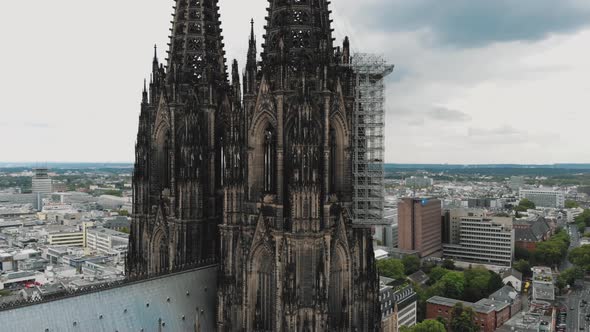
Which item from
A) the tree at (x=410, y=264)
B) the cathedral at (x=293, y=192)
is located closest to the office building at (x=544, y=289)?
the tree at (x=410, y=264)

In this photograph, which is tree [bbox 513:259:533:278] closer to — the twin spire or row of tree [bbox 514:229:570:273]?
row of tree [bbox 514:229:570:273]

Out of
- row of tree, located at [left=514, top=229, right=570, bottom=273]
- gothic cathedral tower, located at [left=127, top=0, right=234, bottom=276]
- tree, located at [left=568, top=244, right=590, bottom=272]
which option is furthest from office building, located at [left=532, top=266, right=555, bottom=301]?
gothic cathedral tower, located at [left=127, top=0, right=234, bottom=276]

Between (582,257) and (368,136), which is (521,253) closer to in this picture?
(582,257)

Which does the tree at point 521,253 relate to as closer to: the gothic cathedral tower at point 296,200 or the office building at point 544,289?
the office building at point 544,289

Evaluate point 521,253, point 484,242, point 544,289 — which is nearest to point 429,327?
point 544,289

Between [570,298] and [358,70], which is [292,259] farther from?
[570,298]

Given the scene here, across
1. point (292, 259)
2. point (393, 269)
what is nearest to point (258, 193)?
point (292, 259)
